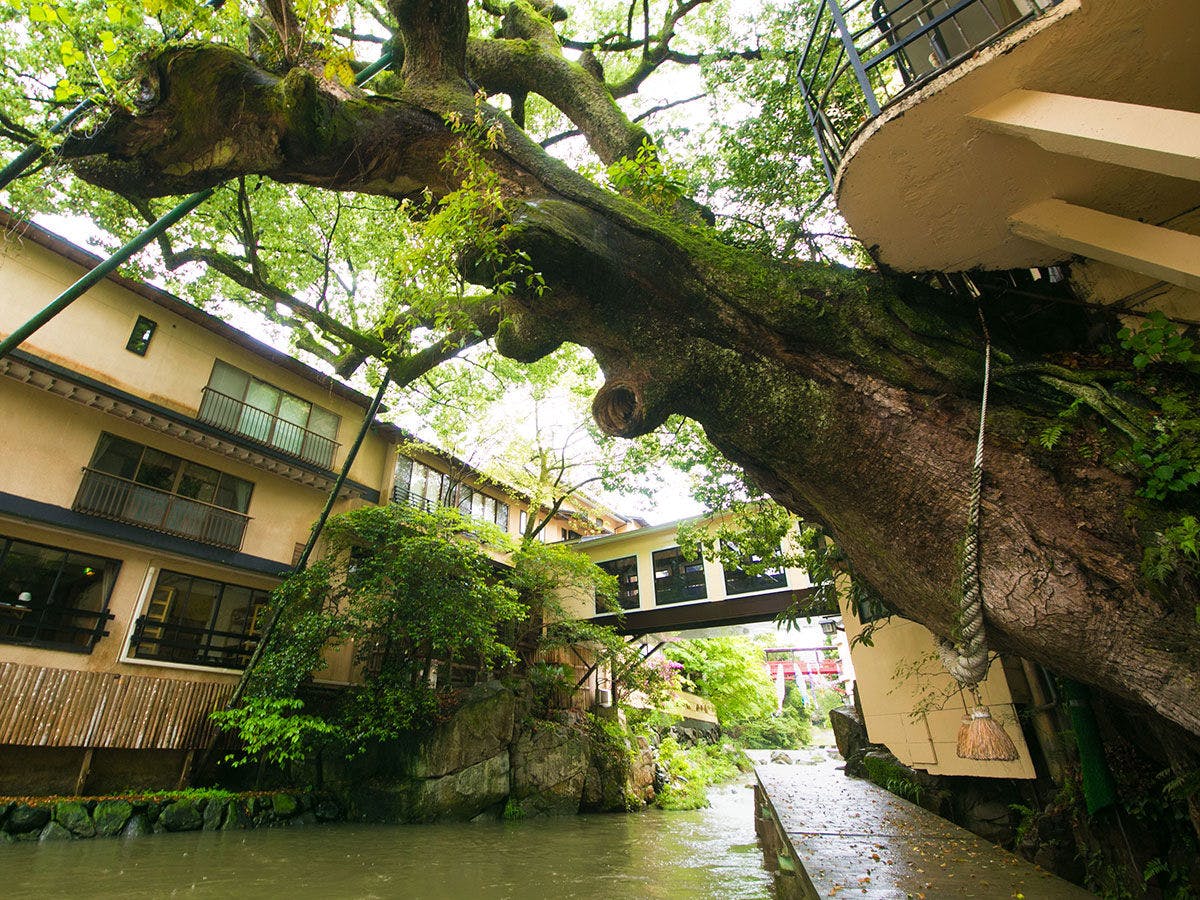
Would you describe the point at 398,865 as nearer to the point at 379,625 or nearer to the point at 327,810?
the point at 379,625

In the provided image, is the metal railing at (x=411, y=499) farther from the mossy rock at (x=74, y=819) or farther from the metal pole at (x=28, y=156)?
the metal pole at (x=28, y=156)

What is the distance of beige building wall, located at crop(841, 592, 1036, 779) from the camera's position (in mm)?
6020

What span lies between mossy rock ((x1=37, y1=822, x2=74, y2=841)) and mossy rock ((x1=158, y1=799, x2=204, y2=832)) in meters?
1.16

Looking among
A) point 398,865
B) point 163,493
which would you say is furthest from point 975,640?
point 163,493

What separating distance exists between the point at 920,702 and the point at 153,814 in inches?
457

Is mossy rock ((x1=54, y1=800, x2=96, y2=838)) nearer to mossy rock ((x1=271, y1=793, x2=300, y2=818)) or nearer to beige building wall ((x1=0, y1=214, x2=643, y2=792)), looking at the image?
beige building wall ((x1=0, y1=214, x2=643, y2=792))

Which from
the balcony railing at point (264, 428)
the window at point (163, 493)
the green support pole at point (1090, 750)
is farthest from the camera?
the balcony railing at point (264, 428)

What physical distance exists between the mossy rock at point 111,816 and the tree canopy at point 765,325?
9.30 meters

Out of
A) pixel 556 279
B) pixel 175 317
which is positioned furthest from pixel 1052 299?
pixel 175 317

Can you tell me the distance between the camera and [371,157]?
5160 millimetres

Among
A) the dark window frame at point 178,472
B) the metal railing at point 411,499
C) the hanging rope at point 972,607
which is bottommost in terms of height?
the hanging rope at point 972,607

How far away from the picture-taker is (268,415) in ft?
45.7

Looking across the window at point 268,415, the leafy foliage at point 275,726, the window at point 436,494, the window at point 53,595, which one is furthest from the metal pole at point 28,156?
the window at point 436,494

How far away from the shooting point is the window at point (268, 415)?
13117 millimetres
